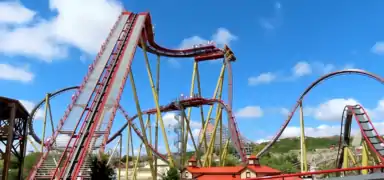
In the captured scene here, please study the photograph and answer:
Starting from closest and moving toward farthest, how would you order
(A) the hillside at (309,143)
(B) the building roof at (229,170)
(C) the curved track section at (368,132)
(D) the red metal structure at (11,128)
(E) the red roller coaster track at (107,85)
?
(D) the red metal structure at (11,128), (E) the red roller coaster track at (107,85), (C) the curved track section at (368,132), (B) the building roof at (229,170), (A) the hillside at (309,143)

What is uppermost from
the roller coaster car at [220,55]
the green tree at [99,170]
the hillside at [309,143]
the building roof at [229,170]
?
the roller coaster car at [220,55]

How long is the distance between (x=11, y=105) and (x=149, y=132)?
18616 mm

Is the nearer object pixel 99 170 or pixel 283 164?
pixel 99 170

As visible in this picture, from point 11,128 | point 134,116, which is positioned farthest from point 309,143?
point 11,128

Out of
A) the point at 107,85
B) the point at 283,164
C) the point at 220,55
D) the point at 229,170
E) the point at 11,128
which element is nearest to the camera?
the point at 11,128

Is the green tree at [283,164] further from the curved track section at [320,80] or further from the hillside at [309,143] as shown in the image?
the hillside at [309,143]

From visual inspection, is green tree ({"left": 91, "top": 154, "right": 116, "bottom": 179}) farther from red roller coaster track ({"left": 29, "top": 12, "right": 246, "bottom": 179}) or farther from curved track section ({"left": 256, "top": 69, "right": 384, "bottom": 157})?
curved track section ({"left": 256, "top": 69, "right": 384, "bottom": 157})

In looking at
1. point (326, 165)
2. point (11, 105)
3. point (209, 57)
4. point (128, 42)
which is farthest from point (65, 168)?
point (326, 165)

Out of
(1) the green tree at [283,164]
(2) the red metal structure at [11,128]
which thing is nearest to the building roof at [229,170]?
(2) the red metal structure at [11,128]

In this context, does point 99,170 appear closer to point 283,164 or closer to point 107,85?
point 107,85

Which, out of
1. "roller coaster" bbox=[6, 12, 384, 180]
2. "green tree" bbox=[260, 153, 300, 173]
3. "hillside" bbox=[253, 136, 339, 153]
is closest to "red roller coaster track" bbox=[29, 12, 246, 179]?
"roller coaster" bbox=[6, 12, 384, 180]

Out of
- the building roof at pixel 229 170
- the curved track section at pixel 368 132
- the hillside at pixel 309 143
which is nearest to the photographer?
the curved track section at pixel 368 132

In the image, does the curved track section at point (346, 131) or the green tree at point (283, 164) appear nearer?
the curved track section at point (346, 131)

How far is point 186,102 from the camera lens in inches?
1172
